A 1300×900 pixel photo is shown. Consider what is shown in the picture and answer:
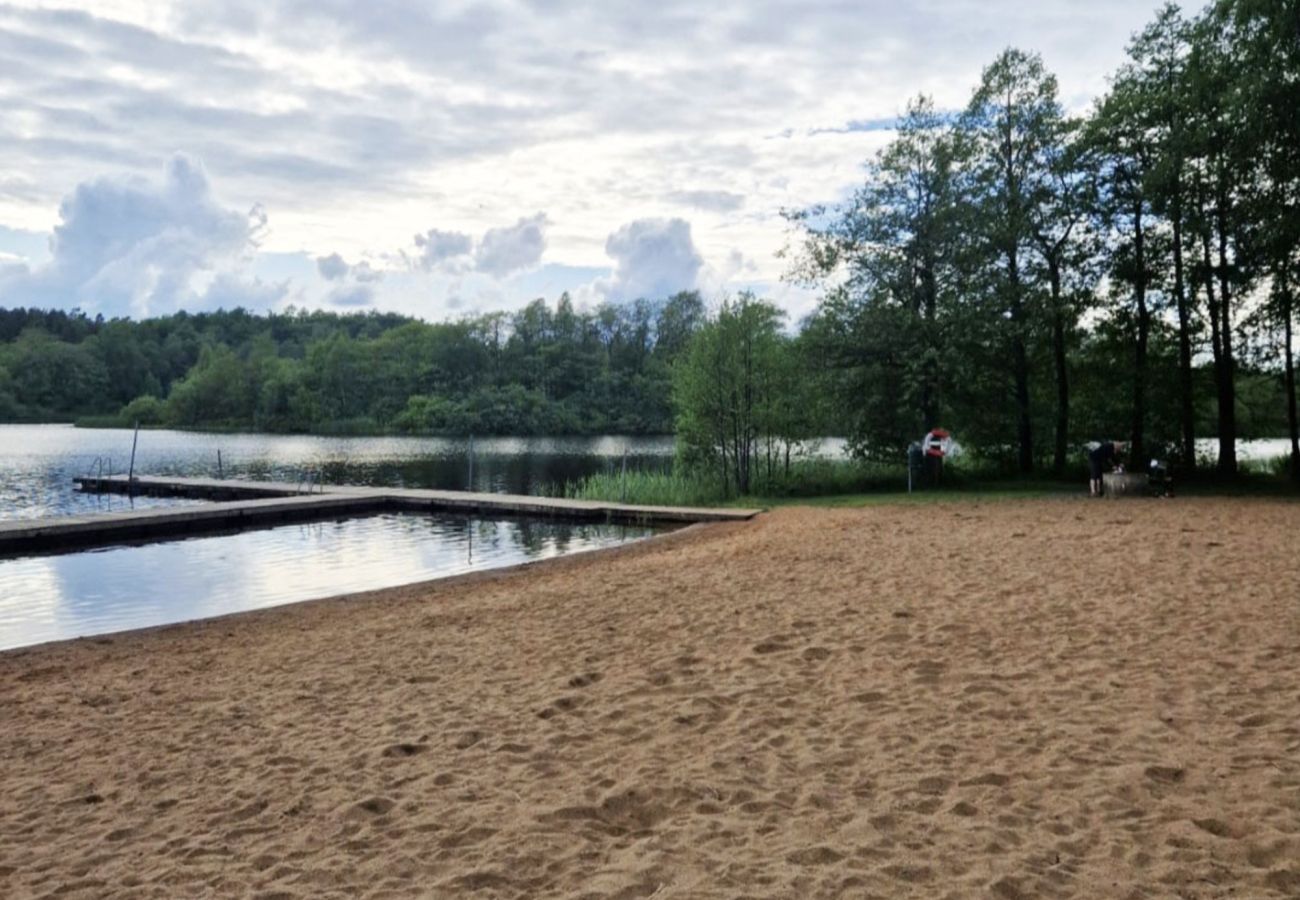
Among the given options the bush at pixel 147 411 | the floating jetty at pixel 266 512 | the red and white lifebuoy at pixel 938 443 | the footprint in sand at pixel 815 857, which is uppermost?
the bush at pixel 147 411

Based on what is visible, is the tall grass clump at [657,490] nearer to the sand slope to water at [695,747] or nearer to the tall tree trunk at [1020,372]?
the tall tree trunk at [1020,372]

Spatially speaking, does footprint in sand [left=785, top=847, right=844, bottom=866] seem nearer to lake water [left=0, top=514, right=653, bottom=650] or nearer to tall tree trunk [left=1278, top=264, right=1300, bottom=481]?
lake water [left=0, top=514, right=653, bottom=650]

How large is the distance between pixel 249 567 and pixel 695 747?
39.4 ft

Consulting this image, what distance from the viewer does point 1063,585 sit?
8.83 m

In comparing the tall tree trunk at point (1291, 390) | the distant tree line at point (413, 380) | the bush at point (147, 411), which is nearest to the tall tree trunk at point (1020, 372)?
the tall tree trunk at point (1291, 390)

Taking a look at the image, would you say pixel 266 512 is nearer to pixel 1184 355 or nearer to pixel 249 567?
pixel 249 567

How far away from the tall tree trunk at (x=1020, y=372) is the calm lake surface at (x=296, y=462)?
37.3 ft

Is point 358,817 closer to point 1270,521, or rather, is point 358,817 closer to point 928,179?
point 1270,521

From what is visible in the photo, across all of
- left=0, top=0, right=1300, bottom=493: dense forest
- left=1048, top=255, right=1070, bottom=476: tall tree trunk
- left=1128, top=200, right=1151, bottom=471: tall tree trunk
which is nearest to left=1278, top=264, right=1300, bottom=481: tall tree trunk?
left=0, top=0, right=1300, bottom=493: dense forest

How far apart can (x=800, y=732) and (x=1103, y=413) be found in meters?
20.7

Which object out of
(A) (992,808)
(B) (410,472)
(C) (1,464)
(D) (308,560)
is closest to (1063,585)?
(A) (992,808)

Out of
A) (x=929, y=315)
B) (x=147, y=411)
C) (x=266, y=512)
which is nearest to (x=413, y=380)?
(x=147, y=411)

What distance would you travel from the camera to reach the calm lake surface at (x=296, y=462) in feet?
89.0

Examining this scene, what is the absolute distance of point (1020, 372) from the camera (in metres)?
23.1
